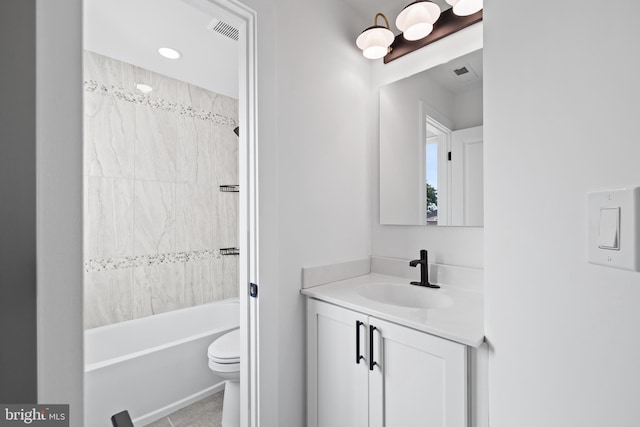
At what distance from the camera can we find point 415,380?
3.24 ft

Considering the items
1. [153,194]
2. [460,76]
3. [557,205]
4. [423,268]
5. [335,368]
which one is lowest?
[335,368]

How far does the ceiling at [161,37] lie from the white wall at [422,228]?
1.03 m

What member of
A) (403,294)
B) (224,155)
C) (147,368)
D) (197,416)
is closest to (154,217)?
(224,155)

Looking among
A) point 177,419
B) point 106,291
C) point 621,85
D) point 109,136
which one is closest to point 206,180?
point 109,136

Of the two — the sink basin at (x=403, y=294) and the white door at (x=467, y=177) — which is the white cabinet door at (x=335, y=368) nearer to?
the sink basin at (x=403, y=294)

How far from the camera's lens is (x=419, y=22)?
137cm

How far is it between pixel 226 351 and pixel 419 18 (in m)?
2.13

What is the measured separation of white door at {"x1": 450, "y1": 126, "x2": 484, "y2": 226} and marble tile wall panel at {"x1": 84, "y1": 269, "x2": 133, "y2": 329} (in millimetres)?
2352

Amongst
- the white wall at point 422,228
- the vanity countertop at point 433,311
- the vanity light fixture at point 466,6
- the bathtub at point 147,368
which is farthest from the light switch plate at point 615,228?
the bathtub at point 147,368

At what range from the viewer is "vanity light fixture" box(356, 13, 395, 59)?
4.96ft

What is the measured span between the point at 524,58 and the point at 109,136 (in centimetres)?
251

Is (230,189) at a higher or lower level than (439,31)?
lower

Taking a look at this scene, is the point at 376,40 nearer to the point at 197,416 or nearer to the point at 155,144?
the point at 155,144

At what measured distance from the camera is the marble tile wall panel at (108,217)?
2016mm
